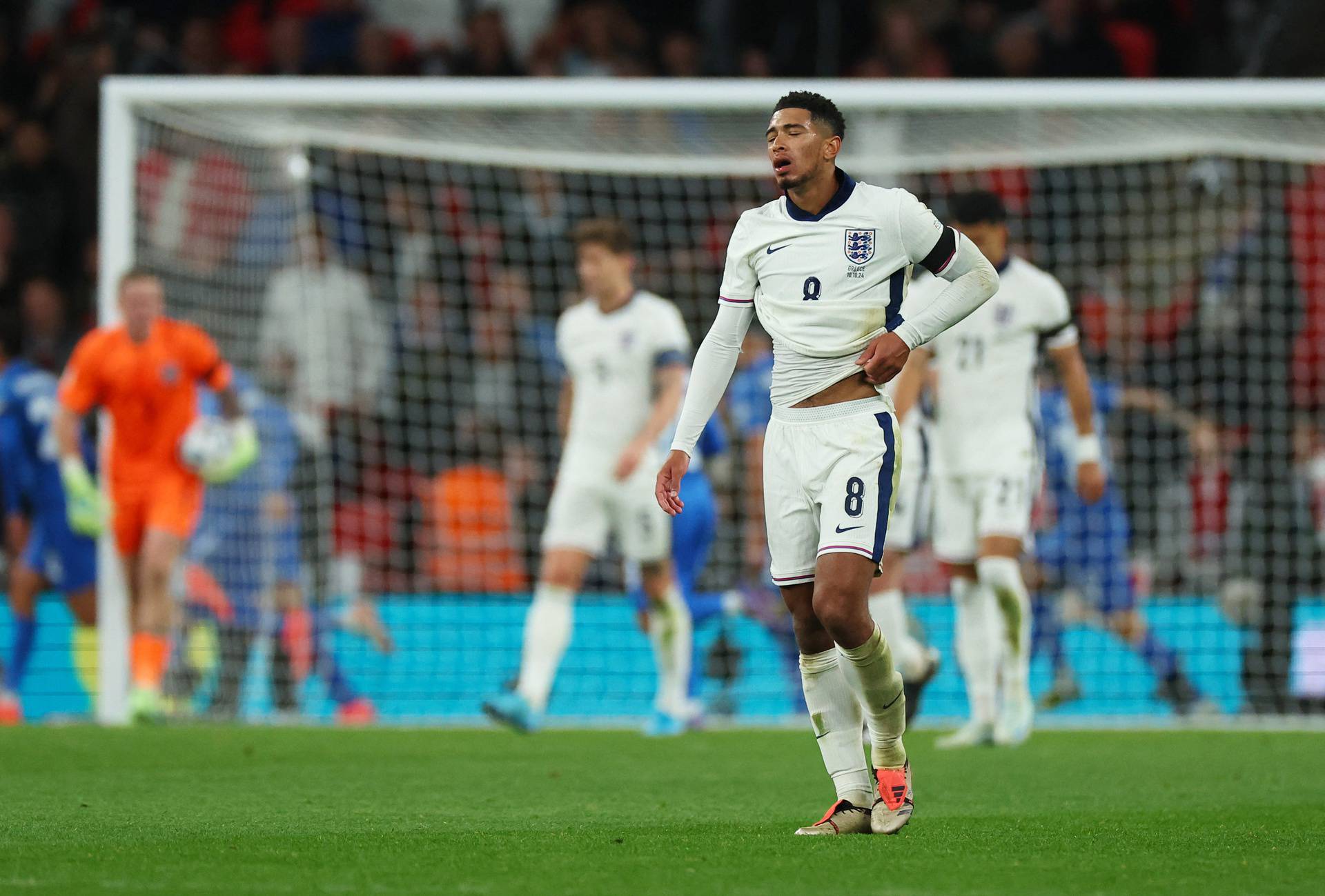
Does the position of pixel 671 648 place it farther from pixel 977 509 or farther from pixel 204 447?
pixel 204 447

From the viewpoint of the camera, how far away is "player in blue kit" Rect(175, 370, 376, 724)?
12273 millimetres

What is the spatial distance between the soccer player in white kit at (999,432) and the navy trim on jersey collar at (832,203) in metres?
3.06

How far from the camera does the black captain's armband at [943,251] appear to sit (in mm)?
5625

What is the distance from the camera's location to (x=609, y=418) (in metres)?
10.0

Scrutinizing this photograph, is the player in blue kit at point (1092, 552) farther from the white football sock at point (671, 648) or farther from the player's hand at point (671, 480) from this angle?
the player's hand at point (671, 480)

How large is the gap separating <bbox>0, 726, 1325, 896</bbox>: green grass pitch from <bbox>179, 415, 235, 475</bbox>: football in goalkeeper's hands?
181 cm

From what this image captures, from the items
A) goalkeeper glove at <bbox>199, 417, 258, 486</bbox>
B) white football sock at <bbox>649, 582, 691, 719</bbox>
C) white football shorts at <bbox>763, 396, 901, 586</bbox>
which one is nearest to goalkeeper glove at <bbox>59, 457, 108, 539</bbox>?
goalkeeper glove at <bbox>199, 417, 258, 486</bbox>

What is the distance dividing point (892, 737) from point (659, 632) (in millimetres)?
4850

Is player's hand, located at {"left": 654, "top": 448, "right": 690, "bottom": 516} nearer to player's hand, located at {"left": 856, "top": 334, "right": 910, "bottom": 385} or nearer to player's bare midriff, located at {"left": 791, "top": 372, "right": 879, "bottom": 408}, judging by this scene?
player's bare midriff, located at {"left": 791, "top": 372, "right": 879, "bottom": 408}

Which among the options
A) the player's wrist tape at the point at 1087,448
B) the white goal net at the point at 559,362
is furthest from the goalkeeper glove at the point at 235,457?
the player's wrist tape at the point at 1087,448

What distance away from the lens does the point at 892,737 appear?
548 centimetres

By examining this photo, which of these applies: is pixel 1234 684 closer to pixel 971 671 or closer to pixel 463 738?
pixel 971 671

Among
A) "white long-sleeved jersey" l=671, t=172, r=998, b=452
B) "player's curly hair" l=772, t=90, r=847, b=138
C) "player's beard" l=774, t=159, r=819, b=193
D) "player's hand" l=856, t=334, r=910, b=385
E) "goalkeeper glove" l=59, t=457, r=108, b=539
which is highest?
"player's curly hair" l=772, t=90, r=847, b=138

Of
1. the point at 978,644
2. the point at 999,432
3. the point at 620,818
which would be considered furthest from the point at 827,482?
the point at 978,644
